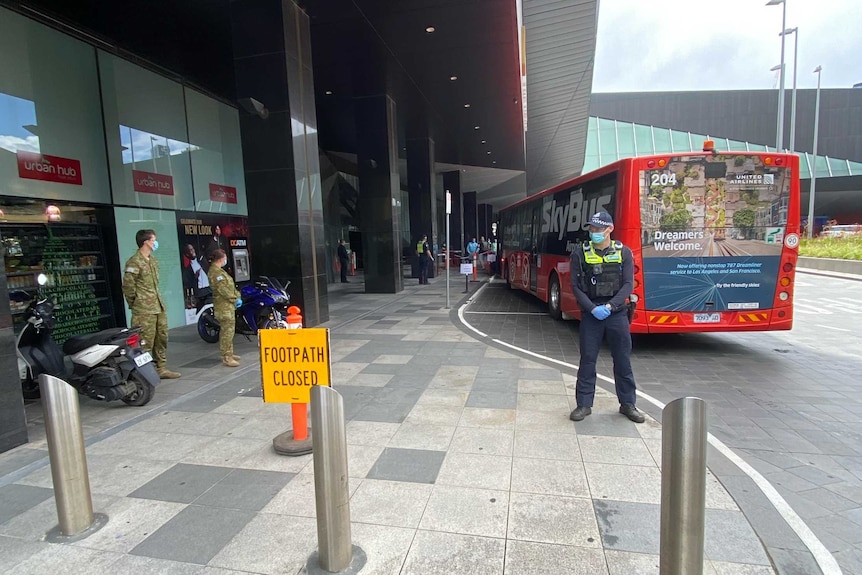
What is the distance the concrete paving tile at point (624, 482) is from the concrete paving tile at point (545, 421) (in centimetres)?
68

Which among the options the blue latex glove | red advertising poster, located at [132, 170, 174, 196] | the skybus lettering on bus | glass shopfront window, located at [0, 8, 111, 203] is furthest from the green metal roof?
the blue latex glove

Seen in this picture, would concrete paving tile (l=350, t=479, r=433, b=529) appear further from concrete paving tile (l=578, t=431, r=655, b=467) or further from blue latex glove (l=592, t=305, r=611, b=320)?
blue latex glove (l=592, t=305, r=611, b=320)

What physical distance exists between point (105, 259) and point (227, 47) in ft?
16.6

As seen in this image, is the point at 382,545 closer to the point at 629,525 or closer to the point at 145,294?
the point at 629,525

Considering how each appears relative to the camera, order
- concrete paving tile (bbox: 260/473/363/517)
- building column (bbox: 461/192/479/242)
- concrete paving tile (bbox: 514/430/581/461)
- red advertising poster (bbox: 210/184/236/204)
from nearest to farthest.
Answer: concrete paving tile (bbox: 260/473/363/517) < concrete paving tile (bbox: 514/430/581/461) < red advertising poster (bbox: 210/184/236/204) < building column (bbox: 461/192/479/242)

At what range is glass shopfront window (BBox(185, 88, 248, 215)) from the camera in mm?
10867

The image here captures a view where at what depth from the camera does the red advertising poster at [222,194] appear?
11.4m

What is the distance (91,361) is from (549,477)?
4751 mm

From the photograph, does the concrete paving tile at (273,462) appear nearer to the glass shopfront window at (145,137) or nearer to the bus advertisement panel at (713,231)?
the bus advertisement panel at (713,231)

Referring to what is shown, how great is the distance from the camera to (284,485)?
338 centimetres

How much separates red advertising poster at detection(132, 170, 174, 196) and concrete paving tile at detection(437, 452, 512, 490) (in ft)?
28.8

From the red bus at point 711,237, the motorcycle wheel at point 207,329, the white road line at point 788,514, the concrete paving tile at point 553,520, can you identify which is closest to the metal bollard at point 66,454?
the concrete paving tile at point 553,520

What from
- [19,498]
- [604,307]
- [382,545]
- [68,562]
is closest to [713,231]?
[604,307]

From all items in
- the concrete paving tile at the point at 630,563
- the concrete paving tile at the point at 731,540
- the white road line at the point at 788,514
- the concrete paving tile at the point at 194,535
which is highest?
the concrete paving tile at the point at 194,535
